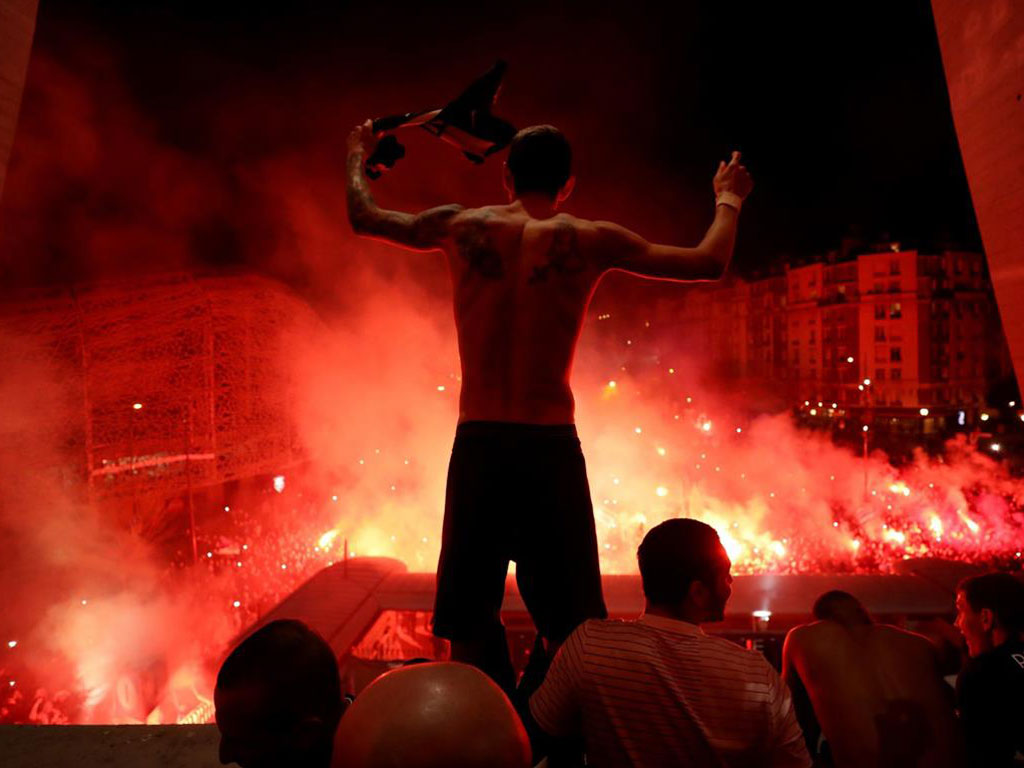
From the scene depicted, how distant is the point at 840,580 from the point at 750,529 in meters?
17.4

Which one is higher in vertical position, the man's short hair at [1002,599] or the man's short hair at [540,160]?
the man's short hair at [540,160]

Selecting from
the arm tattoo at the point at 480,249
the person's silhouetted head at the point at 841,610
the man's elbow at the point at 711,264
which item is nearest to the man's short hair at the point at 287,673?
the arm tattoo at the point at 480,249

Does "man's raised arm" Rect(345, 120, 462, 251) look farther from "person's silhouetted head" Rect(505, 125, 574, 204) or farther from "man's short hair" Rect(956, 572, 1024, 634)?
"man's short hair" Rect(956, 572, 1024, 634)

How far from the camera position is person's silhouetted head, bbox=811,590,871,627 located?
2598 mm

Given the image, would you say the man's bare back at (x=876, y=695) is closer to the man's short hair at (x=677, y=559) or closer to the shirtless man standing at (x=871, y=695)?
the shirtless man standing at (x=871, y=695)

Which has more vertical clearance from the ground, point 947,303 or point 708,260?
point 947,303

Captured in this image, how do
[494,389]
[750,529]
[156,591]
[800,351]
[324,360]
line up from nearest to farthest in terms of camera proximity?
[494,389]
[156,591]
[324,360]
[750,529]
[800,351]

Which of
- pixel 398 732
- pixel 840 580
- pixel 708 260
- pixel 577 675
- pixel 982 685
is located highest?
pixel 708 260

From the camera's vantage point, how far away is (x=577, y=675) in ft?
5.51

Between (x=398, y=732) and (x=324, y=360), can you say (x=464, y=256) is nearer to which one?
(x=398, y=732)

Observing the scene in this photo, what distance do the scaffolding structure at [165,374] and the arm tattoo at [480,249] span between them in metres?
15.1

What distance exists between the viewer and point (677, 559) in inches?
70.6

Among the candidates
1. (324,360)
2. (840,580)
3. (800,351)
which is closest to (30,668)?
(324,360)

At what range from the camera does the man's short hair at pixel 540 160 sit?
211cm
